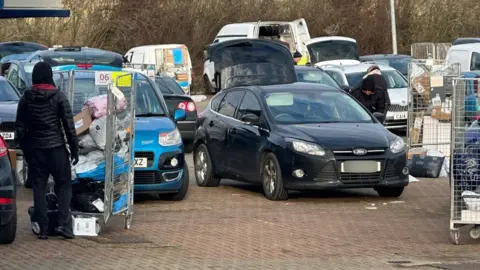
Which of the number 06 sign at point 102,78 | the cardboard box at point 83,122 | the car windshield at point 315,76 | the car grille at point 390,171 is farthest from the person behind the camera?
the car windshield at point 315,76

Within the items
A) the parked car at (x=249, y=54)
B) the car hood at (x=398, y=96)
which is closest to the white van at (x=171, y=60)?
the car hood at (x=398, y=96)

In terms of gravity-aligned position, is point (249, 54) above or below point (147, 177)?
above

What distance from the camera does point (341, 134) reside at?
14945 millimetres

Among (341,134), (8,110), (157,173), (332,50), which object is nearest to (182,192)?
(157,173)

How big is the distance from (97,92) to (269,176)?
2628 mm

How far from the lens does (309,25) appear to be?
4562 cm

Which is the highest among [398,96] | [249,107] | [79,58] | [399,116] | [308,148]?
[79,58]

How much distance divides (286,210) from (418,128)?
4.77 metres

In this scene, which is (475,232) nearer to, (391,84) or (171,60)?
(391,84)

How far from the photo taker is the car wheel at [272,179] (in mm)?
14930

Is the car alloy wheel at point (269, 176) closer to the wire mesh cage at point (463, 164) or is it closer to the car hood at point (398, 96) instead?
the wire mesh cage at point (463, 164)

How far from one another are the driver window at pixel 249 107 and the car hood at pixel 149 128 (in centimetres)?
133

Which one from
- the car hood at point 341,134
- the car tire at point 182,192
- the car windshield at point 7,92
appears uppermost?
the car windshield at point 7,92

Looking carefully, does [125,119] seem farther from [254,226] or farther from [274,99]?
[274,99]
